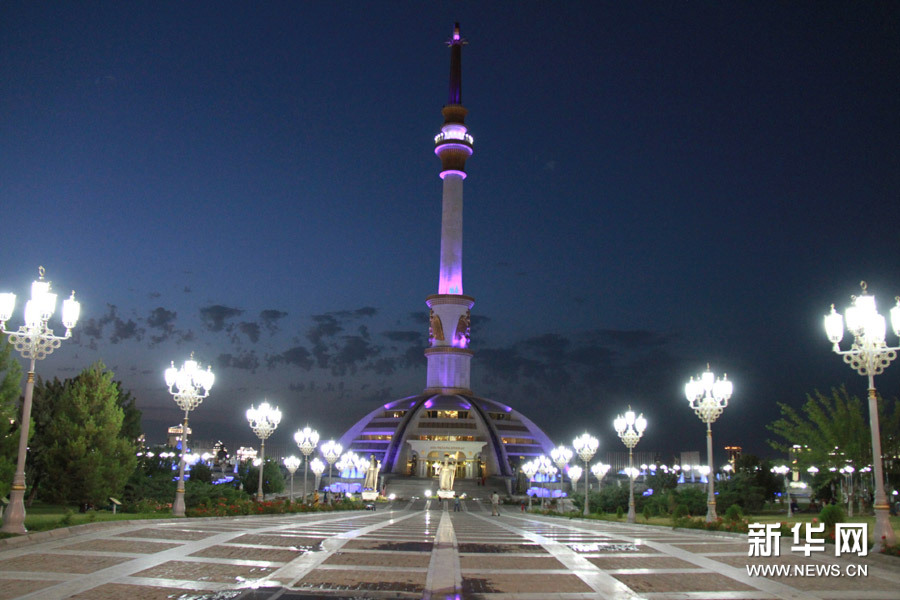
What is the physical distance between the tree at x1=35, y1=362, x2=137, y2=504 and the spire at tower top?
73446 millimetres

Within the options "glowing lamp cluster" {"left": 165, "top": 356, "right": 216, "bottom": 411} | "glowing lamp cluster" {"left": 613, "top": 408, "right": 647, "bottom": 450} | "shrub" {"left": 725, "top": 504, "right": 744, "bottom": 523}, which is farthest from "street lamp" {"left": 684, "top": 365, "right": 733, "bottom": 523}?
"glowing lamp cluster" {"left": 165, "top": 356, "right": 216, "bottom": 411}

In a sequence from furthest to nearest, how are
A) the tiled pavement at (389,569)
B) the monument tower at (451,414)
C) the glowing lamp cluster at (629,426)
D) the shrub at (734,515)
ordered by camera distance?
the monument tower at (451,414), the glowing lamp cluster at (629,426), the shrub at (734,515), the tiled pavement at (389,569)

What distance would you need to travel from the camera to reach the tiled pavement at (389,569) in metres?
9.69

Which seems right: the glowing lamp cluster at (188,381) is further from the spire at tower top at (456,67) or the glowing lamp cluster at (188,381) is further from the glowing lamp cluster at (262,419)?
the spire at tower top at (456,67)

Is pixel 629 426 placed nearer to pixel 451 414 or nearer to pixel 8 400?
pixel 8 400

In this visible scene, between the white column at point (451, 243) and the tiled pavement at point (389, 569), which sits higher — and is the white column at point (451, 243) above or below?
above

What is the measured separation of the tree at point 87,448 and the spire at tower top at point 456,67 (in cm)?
7345

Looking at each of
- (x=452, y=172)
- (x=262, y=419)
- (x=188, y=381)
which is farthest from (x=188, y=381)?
(x=452, y=172)

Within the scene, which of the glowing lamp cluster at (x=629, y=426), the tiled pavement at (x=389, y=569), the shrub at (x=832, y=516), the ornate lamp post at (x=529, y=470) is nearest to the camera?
the tiled pavement at (x=389, y=569)

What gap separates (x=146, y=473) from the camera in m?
38.8

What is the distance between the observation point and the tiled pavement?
9.69m

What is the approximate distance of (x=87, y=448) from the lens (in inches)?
1080

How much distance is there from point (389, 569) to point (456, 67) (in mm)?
91358

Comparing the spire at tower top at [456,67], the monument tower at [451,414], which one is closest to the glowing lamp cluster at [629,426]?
the monument tower at [451,414]
